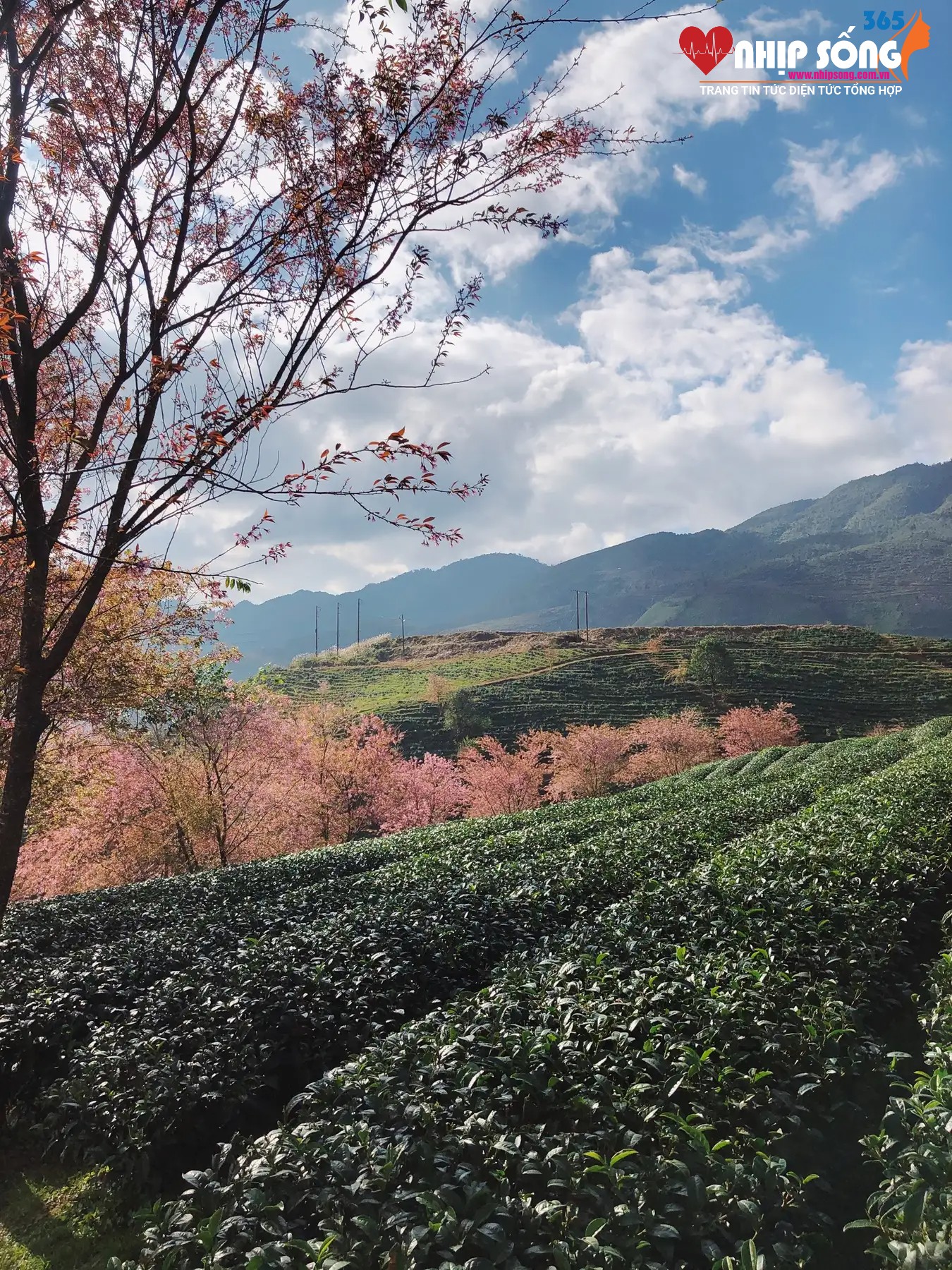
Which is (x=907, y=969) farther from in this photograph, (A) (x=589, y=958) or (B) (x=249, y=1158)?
(B) (x=249, y=1158)

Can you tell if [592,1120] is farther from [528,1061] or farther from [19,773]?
[19,773]

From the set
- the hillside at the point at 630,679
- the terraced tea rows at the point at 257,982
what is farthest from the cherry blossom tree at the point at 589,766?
the terraced tea rows at the point at 257,982

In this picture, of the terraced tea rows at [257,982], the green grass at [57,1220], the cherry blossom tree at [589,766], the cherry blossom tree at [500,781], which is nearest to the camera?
the green grass at [57,1220]

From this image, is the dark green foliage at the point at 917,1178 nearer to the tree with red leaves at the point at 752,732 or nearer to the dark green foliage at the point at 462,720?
the tree with red leaves at the point at 752,732

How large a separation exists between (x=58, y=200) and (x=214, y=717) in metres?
18.8

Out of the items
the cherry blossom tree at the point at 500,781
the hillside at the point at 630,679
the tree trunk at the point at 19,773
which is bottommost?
the cherry blossom tree at the point at 500,781

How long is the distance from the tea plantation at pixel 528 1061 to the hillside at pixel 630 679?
145 feet

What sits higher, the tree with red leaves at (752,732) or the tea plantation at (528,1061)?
the tea plantation at (528,1061)

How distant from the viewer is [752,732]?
4519 centimetres

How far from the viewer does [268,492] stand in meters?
4.34

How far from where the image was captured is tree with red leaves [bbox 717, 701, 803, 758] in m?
44.6

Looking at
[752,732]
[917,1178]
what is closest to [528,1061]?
[917,1178]

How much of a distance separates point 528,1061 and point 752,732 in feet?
149

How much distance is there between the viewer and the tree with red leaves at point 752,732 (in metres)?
44.6
